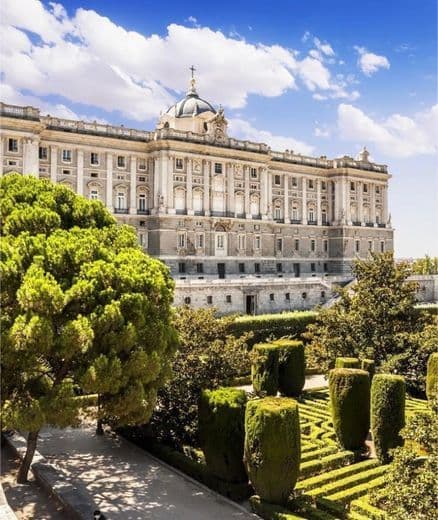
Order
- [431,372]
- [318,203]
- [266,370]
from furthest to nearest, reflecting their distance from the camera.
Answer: [318,203] → [266,370] → [431,372]

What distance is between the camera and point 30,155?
145 ft

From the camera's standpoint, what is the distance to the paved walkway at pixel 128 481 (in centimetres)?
1223

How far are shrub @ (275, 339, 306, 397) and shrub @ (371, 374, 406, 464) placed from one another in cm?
718

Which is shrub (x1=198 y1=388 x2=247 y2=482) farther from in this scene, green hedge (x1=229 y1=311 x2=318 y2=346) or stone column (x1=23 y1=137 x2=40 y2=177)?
stone column (x1=23 y1=137 x2=40 y2=177)

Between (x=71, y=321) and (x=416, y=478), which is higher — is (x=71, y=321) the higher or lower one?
the higher one

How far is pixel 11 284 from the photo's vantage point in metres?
12.1

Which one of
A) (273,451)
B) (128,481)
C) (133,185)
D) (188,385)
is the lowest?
(128,481)

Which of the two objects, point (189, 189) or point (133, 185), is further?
point (189, 189)

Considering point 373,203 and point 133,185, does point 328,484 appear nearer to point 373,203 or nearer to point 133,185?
point 133,185

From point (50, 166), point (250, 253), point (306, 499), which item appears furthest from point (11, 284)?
point (250, 253)

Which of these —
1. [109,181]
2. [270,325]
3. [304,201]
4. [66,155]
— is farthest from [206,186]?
[270,325]

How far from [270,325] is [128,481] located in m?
17.5

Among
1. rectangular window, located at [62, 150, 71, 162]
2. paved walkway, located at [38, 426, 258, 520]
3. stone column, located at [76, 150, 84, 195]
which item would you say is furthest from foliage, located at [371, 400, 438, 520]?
rectangular window, located at [62, 150, 71, 162]

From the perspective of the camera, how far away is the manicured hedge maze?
11.8m
